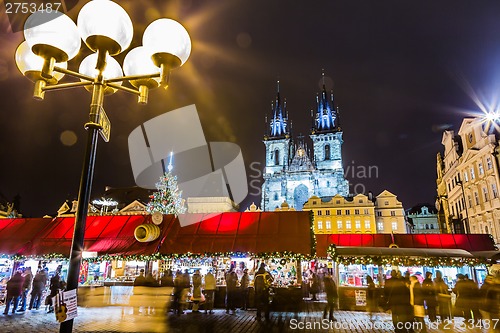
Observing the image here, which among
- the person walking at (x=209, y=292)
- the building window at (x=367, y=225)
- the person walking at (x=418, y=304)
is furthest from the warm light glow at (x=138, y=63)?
the building window at (x=367, y=225)

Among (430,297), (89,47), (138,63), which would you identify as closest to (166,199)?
(430,297)

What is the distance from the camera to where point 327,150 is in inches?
3056

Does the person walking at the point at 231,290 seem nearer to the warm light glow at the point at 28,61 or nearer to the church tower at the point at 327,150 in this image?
the warm light glow at the point at 28,61

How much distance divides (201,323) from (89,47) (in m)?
9.14

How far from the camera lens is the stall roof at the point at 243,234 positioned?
40.1ft

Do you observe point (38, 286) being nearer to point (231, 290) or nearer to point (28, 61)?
point (231, 290)

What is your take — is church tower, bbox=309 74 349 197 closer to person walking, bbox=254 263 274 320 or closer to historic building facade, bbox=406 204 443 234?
historic building facade, bbox=406 204 443 234

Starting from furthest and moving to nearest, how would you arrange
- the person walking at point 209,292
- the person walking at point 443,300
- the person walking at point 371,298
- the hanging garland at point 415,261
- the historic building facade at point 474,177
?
the historic building facade at point 474,177 < the hanging garland at point 415,261 < the person walking at point 371,298 < the person walking at point 209,292 < the person walking at point 443,300

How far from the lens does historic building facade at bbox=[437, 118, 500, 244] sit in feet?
87.8

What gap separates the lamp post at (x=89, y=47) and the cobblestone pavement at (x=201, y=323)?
254 inches

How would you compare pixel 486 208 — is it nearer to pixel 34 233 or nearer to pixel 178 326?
pixel 178 326

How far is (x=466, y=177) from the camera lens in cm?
3231

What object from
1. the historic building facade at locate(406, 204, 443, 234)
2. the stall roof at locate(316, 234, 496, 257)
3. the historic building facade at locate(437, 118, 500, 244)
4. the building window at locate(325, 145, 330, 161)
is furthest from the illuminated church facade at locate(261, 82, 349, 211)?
the stall roof at locate(316, 234, 496, 257)

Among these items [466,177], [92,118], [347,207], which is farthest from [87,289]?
[347,207]
